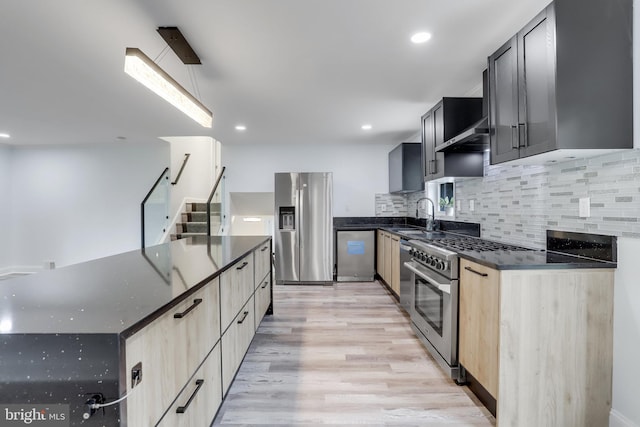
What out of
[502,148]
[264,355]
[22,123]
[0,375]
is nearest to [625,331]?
[502,148]

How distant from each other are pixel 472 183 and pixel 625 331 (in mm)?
1887

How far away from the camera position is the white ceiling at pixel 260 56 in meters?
1.77

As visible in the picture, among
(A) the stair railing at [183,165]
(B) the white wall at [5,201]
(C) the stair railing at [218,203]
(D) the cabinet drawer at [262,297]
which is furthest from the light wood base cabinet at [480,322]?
(B) the white wall at [5,201]

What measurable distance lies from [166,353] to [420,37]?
2.30m

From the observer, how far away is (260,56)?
7.57 ft

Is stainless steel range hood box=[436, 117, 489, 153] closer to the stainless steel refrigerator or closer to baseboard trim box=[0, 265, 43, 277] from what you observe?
the stainless steel refrigerator

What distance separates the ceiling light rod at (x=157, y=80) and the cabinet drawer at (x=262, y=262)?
1.30 meters

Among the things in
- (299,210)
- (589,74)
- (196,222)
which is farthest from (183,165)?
(589,74)

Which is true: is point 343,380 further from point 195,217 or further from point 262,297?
point 195,217

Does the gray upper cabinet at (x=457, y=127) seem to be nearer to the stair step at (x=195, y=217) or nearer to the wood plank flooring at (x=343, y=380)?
the wood plank flooring at (x=343, y=380)

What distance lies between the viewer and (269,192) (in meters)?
5.56

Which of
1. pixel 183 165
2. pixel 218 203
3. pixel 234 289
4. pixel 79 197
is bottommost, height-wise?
pixel 234 289

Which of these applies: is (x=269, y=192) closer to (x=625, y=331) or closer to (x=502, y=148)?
(x=502, y=148)

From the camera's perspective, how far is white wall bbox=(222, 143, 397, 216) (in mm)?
5555
